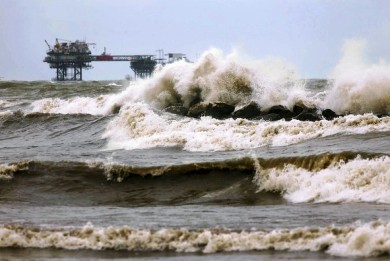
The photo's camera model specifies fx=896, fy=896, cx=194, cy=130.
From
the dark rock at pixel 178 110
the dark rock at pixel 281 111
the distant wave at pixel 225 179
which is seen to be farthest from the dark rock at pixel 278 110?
the distant wave at pixel 225 179

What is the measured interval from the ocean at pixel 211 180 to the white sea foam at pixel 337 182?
0.09ft

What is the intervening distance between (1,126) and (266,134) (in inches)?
585

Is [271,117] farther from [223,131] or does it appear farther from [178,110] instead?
[178,110]

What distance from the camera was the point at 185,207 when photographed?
571 inches

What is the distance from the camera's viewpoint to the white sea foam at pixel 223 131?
19.9 m

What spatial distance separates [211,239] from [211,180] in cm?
612

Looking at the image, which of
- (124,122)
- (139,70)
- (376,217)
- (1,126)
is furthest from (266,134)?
(139,70)

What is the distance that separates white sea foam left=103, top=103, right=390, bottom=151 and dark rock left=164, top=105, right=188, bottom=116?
101 inches

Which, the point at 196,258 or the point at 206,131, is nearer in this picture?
the point at 196,258

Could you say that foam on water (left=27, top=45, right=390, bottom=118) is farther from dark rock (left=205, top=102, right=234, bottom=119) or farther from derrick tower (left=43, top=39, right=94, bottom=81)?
derrick tower (left=43, top=39, right=94, bottom=81)

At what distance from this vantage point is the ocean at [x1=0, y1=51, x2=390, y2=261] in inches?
423

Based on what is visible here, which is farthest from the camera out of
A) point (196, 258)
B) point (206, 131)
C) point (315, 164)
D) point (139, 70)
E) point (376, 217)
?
point (139, 70)

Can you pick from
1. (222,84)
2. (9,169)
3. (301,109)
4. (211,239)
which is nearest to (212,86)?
(222,84)

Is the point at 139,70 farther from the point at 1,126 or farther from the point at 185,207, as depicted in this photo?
the point at 185,207
